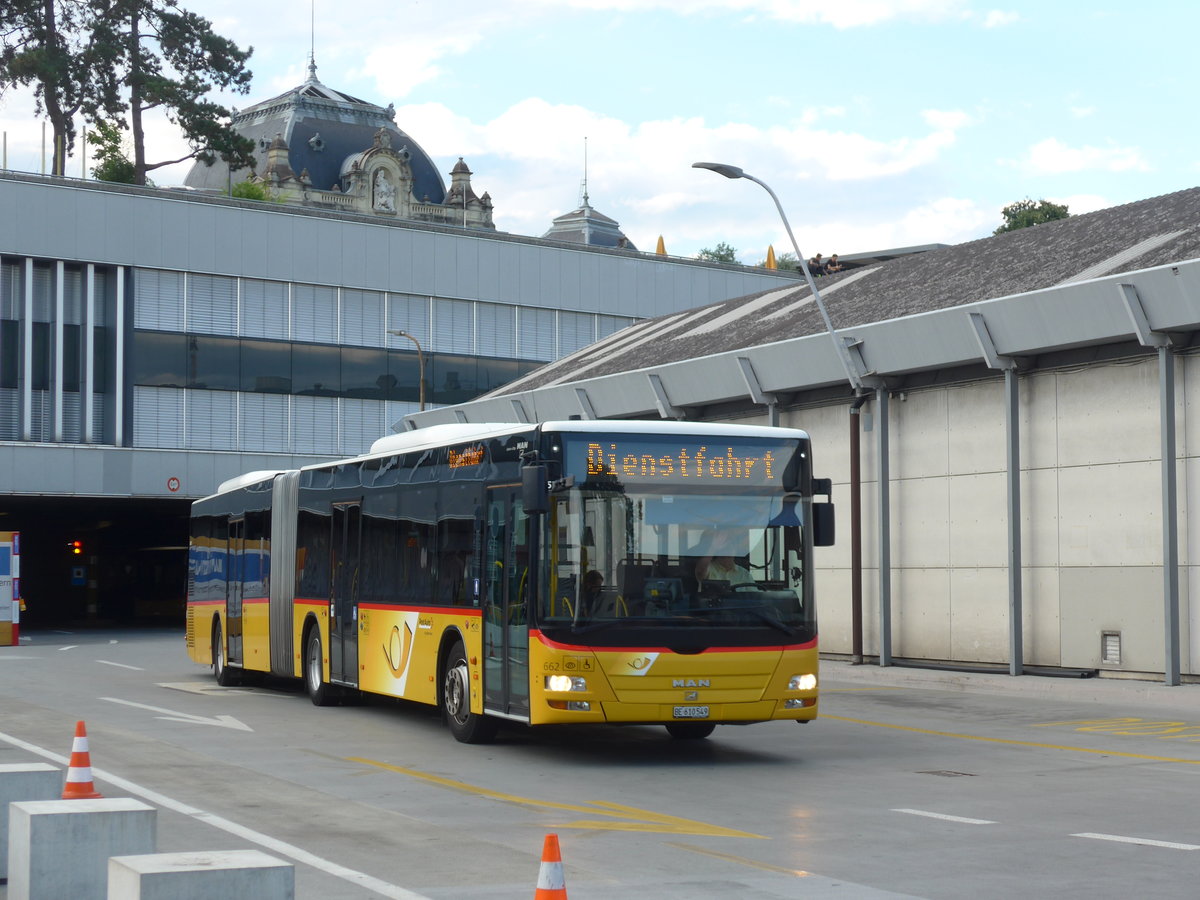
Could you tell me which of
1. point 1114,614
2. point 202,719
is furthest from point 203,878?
point 1114,614

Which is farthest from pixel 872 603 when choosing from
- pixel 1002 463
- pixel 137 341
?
pixel 137 341

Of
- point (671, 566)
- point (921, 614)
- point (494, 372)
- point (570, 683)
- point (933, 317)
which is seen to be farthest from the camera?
point (494, 372)

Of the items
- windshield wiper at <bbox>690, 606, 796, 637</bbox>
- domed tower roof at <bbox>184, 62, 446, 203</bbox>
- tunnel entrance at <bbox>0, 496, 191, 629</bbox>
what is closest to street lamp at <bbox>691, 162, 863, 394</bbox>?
windshield wiper at <bbox>690, 606, 796, 637</bbox>

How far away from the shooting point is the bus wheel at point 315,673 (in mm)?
21656

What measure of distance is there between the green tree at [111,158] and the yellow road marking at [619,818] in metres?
71.3

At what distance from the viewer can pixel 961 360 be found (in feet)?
87.7

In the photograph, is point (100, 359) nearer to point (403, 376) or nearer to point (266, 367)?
point (266, 367)

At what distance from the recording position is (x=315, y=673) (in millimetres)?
22078

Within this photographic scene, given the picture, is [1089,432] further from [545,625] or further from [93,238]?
[93,238]

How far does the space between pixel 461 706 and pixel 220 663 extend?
10940 mm

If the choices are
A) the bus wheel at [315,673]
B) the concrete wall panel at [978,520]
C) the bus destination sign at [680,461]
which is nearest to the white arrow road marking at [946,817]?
the bus destination sign at [680,461]

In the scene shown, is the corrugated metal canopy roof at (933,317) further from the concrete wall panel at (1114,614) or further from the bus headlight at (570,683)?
the bus headlight at (570,683)

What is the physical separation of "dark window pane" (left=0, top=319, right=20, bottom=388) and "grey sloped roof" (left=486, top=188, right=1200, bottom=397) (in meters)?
18.0

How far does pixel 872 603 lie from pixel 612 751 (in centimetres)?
1415
